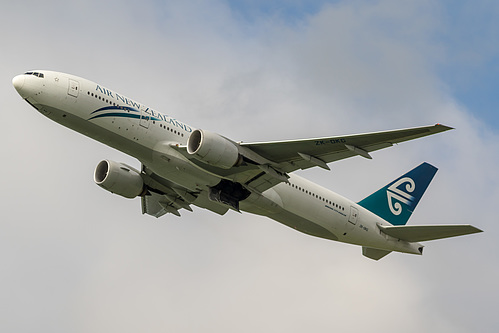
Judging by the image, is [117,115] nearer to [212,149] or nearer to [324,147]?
[212,149]

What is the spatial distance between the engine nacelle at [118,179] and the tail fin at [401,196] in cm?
1289

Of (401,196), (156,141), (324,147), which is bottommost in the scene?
(324,147)

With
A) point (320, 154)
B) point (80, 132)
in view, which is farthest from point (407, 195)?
point (80, 132)

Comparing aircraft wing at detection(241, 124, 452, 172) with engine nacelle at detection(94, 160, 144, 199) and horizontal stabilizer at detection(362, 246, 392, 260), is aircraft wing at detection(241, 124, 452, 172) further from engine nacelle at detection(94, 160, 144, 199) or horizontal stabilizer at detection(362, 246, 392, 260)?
horizontal stabilizer at detection(362, 246, 392, 260)

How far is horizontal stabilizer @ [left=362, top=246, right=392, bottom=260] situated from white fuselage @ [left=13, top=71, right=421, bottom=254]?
3601 mm

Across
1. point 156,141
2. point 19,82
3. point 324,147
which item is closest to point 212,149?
point 156,141

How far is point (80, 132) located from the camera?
113 feet

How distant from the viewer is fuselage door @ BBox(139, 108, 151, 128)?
34.6 metres

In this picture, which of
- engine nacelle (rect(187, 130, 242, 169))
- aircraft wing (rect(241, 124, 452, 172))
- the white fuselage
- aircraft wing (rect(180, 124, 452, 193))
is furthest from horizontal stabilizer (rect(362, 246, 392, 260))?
engine nacelle (rect(187, 130, 242, 169))

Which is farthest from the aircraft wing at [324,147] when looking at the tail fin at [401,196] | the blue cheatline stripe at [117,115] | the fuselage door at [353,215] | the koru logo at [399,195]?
the koru logo at [399,195]

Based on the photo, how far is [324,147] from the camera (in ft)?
109

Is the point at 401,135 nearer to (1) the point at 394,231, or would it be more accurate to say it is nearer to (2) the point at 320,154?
(2) the point at 320,154

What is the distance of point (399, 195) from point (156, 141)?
16246 millimetres

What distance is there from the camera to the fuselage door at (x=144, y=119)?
114 feet
